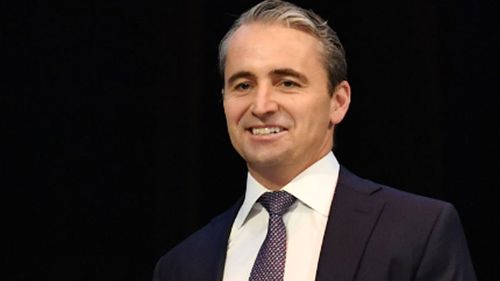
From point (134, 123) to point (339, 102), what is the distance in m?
0.79

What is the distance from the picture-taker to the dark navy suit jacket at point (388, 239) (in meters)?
1.69

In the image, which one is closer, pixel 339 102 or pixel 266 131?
pixel 266 131

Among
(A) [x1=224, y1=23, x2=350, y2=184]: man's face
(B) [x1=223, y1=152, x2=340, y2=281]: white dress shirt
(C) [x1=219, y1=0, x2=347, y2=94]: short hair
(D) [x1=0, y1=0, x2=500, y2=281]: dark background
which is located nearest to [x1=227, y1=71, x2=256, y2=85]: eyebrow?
(A) [x1=224, y1=23, x2=350, y2=184]: man's face

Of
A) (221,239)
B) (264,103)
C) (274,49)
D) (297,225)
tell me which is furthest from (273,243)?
(274,49)

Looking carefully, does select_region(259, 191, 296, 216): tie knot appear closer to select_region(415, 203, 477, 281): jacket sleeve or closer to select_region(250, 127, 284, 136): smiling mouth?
select_region(250, 127, 284, 136): smiling mouth

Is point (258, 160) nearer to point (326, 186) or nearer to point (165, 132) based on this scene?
point (326, 186)

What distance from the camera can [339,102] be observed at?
1.97 m

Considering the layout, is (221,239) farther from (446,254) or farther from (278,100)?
(446,254)

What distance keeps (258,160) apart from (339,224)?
21cm

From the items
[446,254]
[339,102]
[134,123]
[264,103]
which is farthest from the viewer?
[134,123]

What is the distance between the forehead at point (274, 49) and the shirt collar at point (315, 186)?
8.2 inches

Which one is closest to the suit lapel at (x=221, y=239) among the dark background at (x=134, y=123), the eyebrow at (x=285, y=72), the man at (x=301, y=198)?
the man at (x=301, y=198)

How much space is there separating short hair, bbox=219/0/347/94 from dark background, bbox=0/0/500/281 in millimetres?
492

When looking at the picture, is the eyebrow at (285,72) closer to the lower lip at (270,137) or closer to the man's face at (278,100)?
the man's face at (278,100)
